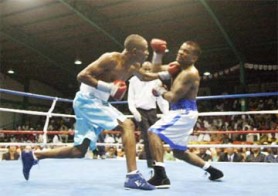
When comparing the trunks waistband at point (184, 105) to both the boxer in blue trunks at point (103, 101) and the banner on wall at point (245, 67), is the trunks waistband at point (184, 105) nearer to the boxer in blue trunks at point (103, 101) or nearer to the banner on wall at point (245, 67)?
the boxer in blue trunks at point (103, 101)

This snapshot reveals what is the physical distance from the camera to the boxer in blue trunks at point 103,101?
2.00 meters

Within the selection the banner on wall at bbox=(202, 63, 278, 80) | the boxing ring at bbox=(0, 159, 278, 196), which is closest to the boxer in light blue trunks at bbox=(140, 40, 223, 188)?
the boxing ring at bbox=(0, 159, 278, 196)

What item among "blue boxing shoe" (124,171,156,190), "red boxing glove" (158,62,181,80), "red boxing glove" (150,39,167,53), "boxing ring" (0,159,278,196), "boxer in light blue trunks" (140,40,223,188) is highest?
"red boxing glove" (150,39,167,53)

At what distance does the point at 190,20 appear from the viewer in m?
8.38

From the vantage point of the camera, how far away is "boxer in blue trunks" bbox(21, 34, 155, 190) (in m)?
2.00

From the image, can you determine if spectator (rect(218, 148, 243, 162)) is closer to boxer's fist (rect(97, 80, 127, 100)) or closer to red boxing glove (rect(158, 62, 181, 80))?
red boxing glove (rect(158, 62, 181, 80))

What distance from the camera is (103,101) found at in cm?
217

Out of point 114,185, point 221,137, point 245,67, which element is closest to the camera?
point 114,185

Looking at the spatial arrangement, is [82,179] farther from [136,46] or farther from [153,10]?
[153,10]

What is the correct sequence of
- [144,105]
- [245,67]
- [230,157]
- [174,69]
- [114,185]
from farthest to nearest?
[245,67], [230,157], [144,105], [174,69], [114,185]

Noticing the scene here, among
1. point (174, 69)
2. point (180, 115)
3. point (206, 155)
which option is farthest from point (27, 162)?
point (206, 155)

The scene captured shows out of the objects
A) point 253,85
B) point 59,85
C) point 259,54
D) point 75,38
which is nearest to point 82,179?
point 75,38

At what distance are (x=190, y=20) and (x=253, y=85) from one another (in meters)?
6.13

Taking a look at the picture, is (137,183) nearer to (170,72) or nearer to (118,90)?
(118,90)
